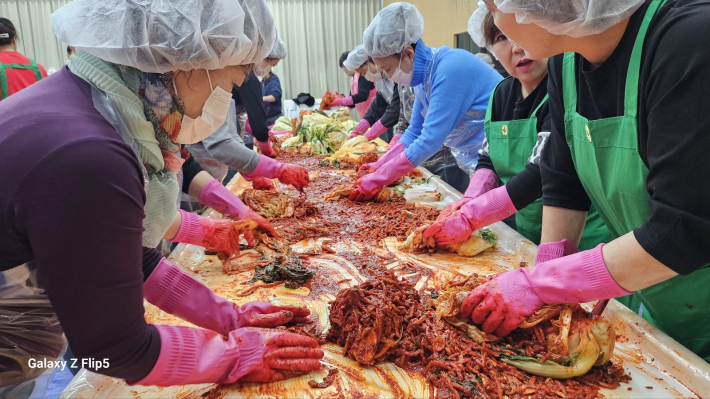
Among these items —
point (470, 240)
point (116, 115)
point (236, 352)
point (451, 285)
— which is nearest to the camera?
point (116, 115)

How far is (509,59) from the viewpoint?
111 inches

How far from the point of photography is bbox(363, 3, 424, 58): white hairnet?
412 cm

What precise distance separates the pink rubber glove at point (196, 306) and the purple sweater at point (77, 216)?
25.1 inches

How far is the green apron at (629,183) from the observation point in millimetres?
1467

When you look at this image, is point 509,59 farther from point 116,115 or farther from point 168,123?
point 116,115

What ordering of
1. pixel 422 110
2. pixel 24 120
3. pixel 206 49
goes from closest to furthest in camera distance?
pixel 24 120 → pixel 206 49 → pixel 422 110

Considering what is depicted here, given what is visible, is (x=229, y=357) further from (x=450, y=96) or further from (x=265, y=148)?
(x=265, y=148)

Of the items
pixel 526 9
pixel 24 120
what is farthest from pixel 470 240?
pixel 24 120

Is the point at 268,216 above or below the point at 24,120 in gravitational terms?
below

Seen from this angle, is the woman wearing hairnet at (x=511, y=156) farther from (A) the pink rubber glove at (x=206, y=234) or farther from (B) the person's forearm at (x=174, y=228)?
(B) the person's forearm at (x=174, y=228)

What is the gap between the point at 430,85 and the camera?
4168 mm

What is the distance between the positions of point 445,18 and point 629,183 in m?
8.08

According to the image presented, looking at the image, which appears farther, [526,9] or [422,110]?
[422,110]

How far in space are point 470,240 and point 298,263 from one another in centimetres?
104
